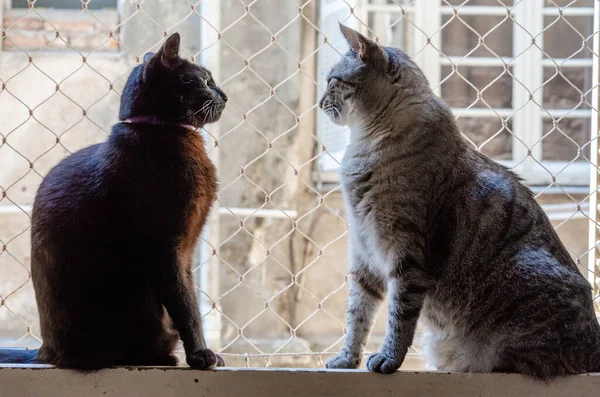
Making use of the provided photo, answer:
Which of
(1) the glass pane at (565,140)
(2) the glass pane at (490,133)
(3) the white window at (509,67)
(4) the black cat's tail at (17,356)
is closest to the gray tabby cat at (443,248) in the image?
(4) the black cat's tail at (17,356)

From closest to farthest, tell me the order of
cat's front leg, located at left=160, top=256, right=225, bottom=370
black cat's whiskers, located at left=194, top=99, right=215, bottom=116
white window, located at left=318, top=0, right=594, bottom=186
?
cat's front leg, located at left=160, top=256, right=225, bottom=370 < black cat's whiskers, located at left=194, top=99, right=215, bottom=116 < white window, located at left=318, top=0, right=594, bottom=186

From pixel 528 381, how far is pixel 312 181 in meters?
2.47

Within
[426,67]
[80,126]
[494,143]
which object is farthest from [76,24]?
[494,143]

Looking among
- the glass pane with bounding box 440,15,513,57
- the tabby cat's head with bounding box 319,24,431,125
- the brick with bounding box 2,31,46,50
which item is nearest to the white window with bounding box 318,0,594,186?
the glass pane with bounding box 440,15,513,57

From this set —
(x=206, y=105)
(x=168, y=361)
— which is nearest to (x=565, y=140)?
(x=206, y=105)

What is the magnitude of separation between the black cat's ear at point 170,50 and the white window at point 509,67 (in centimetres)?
224

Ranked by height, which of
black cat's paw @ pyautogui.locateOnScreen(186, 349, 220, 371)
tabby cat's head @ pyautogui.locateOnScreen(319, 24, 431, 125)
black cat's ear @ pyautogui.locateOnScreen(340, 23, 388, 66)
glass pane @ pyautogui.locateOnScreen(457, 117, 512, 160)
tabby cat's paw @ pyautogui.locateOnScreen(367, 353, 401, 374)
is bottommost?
glass pane @ pyautogui.locateOnScreen(457, 117, 512, 160)

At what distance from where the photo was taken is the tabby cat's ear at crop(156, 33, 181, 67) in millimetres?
1544

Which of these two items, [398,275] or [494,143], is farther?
[494,143]

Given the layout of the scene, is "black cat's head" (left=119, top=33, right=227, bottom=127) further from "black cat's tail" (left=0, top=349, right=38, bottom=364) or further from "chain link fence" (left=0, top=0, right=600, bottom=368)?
"chain link fence" (left=0, top=0, right=600, bottom=368)

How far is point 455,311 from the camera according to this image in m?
1.64

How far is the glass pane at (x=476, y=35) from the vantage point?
409 cm

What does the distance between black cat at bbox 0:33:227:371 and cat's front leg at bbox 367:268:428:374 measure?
38 centimetres

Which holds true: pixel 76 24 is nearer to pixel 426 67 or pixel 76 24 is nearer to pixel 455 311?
pixel 426 67
